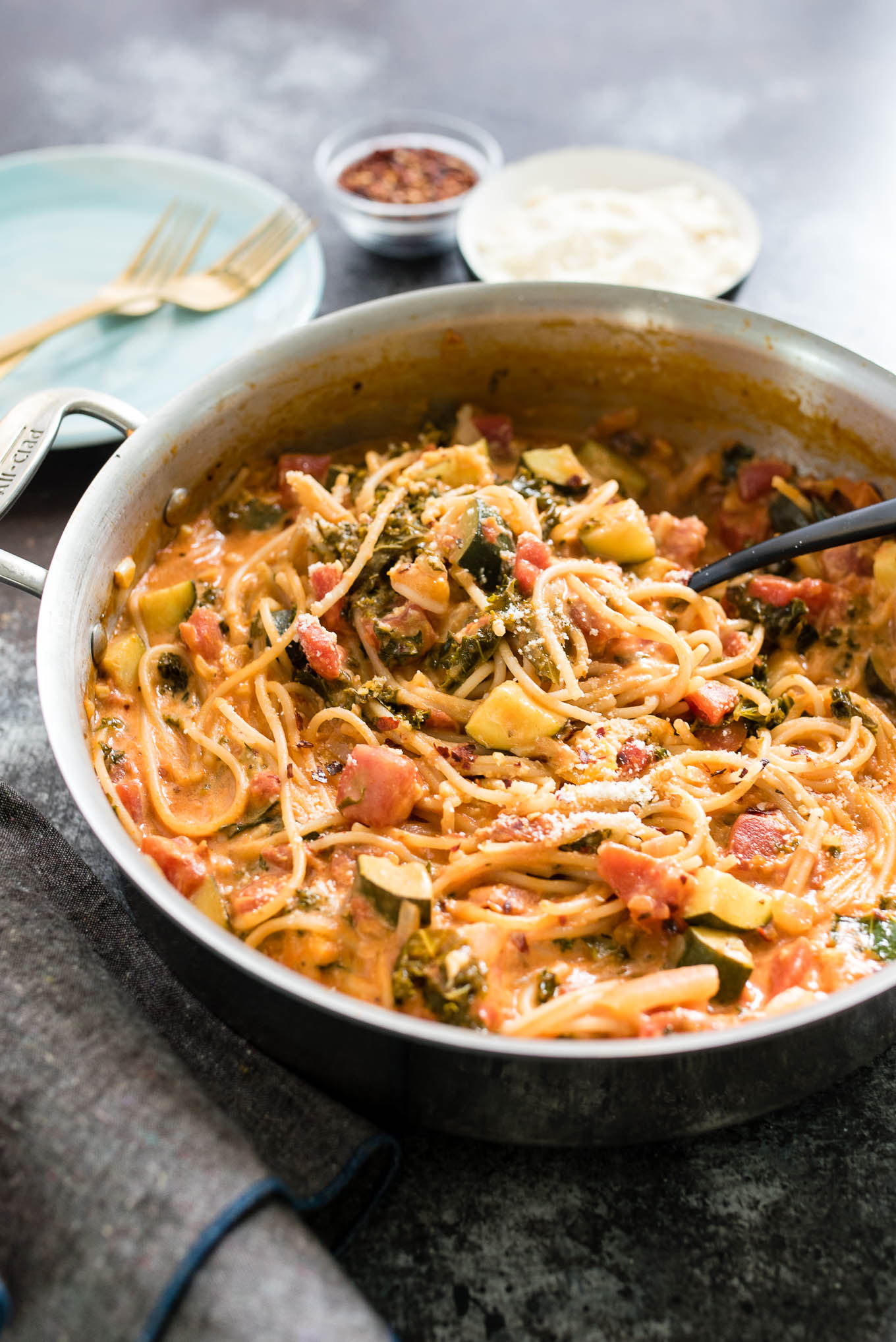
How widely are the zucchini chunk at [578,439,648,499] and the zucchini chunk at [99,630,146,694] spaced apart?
2.07m

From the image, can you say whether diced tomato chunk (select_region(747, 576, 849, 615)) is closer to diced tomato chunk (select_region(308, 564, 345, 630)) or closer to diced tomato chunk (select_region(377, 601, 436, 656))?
diced tomato chunk (select_region(377, 601, 436, 656))

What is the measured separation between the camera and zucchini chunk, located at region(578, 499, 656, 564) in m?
4.16

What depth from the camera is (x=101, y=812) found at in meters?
2.79

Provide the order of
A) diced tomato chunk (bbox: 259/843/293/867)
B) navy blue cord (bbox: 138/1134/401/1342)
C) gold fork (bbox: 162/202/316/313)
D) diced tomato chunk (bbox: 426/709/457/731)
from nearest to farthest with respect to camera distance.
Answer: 1. navy blue cord (bbox: 138/1134/401/1342)
2. diced tomato chunk (bbox: 259/843/293/867)
3. diced tomato chunk (bbox: 426/709/457/731)
4. gold fork (bbox: 162/202/316/313)

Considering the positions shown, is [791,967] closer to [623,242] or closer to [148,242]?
[623,242]

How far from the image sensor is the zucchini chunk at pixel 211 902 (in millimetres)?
3197

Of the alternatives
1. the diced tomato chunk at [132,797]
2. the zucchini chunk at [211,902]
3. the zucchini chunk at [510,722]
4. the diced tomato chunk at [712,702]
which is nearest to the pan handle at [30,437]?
the diced tomato chunk at [132,797]

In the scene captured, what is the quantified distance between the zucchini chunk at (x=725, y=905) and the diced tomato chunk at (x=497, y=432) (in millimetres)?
2328

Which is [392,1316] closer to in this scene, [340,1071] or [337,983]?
[340,1071]

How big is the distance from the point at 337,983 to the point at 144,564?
1904 mm

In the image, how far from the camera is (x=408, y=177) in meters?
6.34

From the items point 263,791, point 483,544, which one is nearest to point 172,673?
point 263,791

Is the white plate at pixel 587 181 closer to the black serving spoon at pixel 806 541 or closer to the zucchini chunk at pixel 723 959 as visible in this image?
the black serving spoon at pixel 806 541

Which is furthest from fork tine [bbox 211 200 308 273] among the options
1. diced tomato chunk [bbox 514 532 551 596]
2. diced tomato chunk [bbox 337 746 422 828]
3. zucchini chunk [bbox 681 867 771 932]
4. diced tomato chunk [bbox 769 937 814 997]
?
diced tomato chunk [bbox 769 937 814 997]
